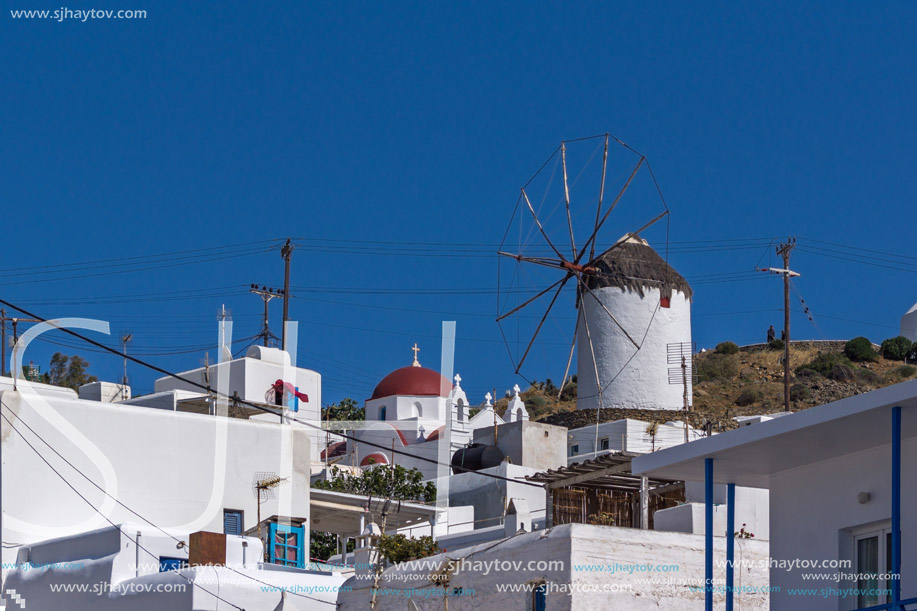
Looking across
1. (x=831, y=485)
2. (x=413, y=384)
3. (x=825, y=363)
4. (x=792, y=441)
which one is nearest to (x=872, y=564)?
(x=831, y=485)

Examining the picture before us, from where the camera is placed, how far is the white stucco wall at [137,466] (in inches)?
993

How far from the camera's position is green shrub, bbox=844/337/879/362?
74.3 meters

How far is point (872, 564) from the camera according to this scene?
42.4ft

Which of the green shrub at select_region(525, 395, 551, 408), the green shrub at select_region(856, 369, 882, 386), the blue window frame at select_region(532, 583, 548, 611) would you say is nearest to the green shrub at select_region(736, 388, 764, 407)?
the green shrub at select_region(856, 369, 882, 386)

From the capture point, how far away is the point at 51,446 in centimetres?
2564

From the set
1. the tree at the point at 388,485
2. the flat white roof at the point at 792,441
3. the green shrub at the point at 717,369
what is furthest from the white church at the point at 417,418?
the flat white roof at the point at 792,441

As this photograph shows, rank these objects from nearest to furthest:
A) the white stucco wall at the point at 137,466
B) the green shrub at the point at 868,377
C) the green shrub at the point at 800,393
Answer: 1. the white stucco wall at the point at 137,466
2. the green shrub at the point at 800,393
3. the green shrub at the point at 868,377

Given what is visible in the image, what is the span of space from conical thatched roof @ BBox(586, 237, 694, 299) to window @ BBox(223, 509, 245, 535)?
32.1 meters

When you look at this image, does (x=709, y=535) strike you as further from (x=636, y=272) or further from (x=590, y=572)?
(x=636, y=272)

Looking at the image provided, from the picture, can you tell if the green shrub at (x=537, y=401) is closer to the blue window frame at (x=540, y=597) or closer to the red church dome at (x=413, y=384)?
the red church dome at (x=413, y=384)

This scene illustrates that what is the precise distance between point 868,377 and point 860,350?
4.96m

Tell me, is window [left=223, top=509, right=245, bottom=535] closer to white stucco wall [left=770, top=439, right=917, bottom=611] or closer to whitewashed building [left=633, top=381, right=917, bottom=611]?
whitewashed building [left=633, top=381, right=917, bottom=611]

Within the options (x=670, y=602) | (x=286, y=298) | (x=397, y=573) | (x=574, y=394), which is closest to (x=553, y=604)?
(x=670, y=602)

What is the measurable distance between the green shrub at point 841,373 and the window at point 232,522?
49533 mm
